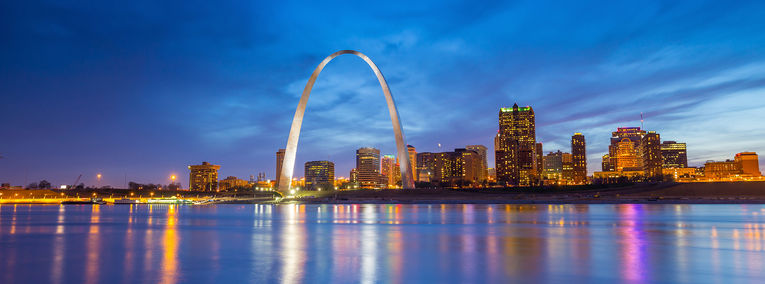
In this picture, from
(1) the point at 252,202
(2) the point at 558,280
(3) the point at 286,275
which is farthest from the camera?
(1) the point at 252,202

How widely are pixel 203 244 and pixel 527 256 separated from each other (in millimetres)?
10381

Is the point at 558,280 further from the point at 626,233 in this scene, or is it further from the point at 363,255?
the point at 626,233

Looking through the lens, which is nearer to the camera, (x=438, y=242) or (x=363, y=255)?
(x=363, y=255)

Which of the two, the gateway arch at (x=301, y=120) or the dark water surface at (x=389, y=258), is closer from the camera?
the dark water surface at (x=389, y=258)

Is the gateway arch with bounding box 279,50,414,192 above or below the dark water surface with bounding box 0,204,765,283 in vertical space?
above

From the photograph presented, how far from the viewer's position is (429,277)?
9.92 meters

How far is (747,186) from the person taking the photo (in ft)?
322

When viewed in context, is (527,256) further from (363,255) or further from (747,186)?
(747,186)

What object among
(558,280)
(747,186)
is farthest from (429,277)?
(747,186)

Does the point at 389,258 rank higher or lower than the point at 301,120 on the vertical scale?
lower

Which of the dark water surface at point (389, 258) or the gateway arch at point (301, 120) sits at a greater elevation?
the gateway arch at point (301, 120)

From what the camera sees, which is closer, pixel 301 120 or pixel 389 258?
pixel 389 258

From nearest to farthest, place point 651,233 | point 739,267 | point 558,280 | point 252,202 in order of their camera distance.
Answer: point 558,280
point 739,267
point 651,233
point 252,202

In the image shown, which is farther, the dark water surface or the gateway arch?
the gateway arch
